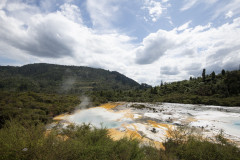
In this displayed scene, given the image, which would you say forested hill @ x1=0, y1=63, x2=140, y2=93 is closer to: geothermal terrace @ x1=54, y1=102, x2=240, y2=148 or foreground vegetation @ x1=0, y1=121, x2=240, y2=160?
geothermal terrace @ x1=54, y1=102, x2=240, y2=148

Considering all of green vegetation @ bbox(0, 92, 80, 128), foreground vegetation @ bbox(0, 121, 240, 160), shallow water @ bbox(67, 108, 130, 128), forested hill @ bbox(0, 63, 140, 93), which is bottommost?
shallow water @ bbox(67, 108, 130, 128)

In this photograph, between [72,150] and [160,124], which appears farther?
[160,124]

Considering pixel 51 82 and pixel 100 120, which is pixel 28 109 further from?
pixel 51 82

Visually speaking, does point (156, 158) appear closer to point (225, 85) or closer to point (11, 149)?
point (11, 149)

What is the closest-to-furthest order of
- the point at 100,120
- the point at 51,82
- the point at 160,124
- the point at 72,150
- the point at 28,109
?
the point at 72,150 → the point at 160,124 → the point at 28,109 → the point at 100,120 → the point at 51,82

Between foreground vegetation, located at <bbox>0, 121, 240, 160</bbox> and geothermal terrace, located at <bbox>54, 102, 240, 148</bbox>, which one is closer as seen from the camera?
foreground vegetation, located at <bbox>0, 121, 240, 160</bbox>

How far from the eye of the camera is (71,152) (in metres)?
3.71

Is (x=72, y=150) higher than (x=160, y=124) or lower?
higher


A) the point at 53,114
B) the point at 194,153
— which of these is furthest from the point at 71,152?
the point at 53,114

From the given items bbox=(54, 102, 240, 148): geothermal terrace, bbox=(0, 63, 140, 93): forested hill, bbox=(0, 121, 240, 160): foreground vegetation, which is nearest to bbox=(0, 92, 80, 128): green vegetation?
bbox=(54, 102, 240, 148): geothermal terrace

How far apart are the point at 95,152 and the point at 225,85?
4279cm

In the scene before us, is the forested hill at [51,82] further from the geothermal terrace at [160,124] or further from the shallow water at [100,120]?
the geothermal terrace at [160,124]

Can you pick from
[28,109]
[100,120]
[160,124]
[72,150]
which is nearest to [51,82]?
[28,109]

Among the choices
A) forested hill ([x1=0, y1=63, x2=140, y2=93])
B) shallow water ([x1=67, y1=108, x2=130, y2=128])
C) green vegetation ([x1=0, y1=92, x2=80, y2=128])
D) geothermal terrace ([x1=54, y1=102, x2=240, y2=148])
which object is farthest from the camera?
forested hill ([x1=0, y1=63, x2=140, y2=93])
